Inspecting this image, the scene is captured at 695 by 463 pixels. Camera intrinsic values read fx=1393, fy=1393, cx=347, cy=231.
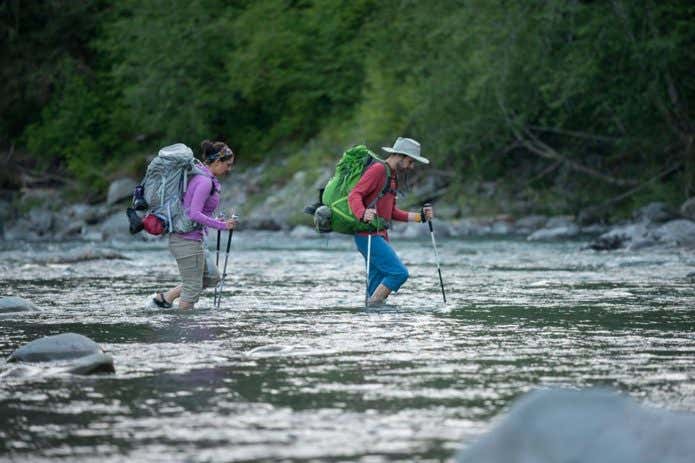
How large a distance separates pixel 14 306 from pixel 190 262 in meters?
1.84

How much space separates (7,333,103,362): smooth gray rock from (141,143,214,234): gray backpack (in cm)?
352

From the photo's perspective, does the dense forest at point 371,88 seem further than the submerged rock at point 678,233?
Yes

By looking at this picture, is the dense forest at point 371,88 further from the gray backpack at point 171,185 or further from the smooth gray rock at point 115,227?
the gray backpack at point 171,185

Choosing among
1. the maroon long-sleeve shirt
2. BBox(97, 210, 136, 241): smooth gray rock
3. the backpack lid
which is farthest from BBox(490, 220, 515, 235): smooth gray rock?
the backpack lid

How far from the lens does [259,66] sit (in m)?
51.4

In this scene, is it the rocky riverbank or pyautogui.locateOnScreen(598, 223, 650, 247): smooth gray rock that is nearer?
pyautogui.locateOnScreen(598, 223, 650, 247): smooth gray rock

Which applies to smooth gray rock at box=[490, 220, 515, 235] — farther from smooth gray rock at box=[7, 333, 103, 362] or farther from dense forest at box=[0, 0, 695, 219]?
smooth gray rock at box=[7, 333, 103, 362]

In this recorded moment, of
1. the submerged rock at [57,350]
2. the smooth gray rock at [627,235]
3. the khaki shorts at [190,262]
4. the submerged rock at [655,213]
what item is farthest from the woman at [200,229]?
the submerged rock at [655,213]

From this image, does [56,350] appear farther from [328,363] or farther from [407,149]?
[407,149]

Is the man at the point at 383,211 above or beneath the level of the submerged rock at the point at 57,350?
above

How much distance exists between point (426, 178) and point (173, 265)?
19.4 meters

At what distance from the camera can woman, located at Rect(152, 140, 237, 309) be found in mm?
12812

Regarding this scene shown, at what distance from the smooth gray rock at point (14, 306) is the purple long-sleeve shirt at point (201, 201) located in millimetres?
1804

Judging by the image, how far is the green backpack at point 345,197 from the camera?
13602 millimetres
